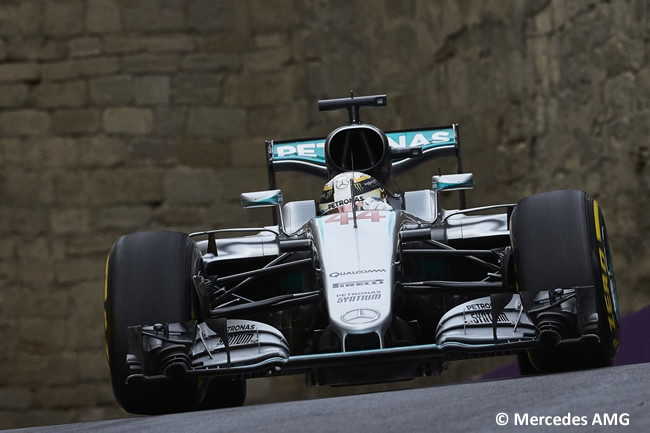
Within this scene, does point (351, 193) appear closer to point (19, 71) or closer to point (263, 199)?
point (263, 199)

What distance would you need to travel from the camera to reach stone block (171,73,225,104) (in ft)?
44.3

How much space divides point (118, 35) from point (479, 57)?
140 inches

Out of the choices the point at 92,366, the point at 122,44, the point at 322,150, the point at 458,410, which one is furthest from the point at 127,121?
the point at 458,410

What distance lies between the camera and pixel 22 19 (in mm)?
13484

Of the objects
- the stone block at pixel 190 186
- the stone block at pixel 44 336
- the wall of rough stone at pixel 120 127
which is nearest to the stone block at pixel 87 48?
the wall of rough stone at pixel 120 127

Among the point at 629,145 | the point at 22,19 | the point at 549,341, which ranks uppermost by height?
the point at 22,19

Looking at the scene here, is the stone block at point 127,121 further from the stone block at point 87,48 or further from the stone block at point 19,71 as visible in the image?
the stone block at point 19,71

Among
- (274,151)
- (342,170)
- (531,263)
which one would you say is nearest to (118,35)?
(274,151)

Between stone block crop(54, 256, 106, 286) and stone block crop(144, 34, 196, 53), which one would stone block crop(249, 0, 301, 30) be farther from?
stone block crop(54, 256, 106, 286)

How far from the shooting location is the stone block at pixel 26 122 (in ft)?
44.2

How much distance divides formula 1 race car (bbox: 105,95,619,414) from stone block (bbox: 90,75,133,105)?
21.9 feet

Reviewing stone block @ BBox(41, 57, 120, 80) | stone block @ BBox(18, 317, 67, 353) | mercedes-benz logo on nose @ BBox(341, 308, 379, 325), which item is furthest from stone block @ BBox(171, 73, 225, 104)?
mercedes-benz logo on nose @ BBox(341, 308, 379, 325)

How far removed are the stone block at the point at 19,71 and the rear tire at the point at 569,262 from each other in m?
8.39

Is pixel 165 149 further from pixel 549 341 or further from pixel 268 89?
pixel 549 341
